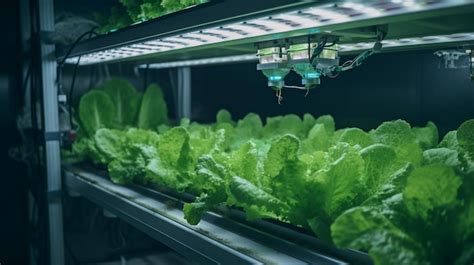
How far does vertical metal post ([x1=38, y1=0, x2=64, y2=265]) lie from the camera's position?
7.58 feet

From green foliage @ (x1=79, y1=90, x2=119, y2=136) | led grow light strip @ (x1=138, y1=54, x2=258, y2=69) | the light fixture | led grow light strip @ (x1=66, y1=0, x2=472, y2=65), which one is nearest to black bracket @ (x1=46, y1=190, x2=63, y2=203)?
green foliage @ (x1=79, y1=90, x2=119, y2=136)

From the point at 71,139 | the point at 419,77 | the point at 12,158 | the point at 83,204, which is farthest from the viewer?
the point at 12,158

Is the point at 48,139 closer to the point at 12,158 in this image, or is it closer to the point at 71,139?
the point at 71,139

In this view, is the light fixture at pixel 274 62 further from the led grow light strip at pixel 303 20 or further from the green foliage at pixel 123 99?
the green foliage at pixel 123 99

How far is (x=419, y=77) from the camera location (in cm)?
185

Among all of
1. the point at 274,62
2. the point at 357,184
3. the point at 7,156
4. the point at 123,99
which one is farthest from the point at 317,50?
the point at 7,156

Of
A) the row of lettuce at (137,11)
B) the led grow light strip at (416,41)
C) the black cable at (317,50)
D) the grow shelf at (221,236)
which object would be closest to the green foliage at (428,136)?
the led grow light strip at (416,41)

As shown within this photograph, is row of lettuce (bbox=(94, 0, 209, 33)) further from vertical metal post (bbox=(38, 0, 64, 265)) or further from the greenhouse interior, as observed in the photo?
vertical metal post (bbox=(38, 0, 64, 265))

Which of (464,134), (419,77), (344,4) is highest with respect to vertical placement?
(344,4)

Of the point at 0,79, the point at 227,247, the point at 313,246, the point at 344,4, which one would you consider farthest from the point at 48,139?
the point at 344,4

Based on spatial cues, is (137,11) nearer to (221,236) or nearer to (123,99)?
(123,99)

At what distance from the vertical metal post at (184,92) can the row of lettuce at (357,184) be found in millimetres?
1488

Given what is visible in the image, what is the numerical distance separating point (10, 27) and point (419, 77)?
240 cm

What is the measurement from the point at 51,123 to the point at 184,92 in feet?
3.55
